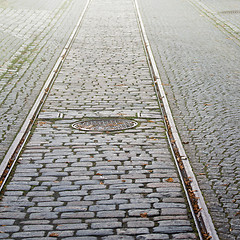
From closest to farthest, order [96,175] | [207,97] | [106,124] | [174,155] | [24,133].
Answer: [96,175] → [174,155] → [24,133] → [106,124] → [207,97]

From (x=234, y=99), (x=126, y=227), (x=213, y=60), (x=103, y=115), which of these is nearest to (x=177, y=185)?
(x=126, y=227)

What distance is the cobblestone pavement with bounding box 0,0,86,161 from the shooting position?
368 inches

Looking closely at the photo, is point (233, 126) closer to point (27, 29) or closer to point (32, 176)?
point (32, 176)

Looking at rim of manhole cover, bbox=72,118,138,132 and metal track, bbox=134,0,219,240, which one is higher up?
metal track, bbox=134,0,219,240

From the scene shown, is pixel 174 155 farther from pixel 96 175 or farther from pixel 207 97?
pixel 207 97

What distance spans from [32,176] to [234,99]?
5.36m

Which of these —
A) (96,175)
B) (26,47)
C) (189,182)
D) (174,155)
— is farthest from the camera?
(26,47)

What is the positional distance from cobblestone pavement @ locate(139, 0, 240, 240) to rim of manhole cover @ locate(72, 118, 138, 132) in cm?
98

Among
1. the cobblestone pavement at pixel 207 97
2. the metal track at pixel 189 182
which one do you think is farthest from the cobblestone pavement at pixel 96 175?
the cobblestone pavement at pixel 207 97

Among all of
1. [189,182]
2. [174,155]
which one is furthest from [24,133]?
[189,182]

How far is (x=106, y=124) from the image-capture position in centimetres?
861

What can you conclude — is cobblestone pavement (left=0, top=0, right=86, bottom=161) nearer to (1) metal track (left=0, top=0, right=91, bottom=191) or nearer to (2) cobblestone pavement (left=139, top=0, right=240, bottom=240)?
(1) metal track (left=0, top=0, right=91, bottom=191)

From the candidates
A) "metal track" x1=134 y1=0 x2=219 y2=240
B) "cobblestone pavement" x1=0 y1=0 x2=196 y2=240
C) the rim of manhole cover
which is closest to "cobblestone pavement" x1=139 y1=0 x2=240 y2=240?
"metal track" x1=134 y1=0 x2=219 y2=240

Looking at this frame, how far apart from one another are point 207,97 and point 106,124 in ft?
9.15
